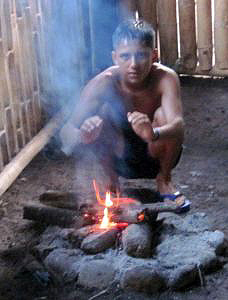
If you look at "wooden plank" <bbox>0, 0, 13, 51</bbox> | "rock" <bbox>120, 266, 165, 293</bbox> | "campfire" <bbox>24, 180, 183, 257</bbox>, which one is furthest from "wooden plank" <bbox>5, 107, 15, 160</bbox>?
"rock" <bbox>120, 266, 165, 293</bbox>

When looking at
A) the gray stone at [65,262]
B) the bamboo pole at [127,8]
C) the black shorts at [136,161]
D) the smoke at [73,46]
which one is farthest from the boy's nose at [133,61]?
the bamboo pole at [127,8]

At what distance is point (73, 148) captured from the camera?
5199 millimetres

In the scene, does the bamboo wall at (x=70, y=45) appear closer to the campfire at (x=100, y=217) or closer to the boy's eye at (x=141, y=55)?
the campfire at (x=100, y=217)

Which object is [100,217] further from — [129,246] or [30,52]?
[30,52]

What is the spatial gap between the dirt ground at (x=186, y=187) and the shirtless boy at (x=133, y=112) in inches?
18.3

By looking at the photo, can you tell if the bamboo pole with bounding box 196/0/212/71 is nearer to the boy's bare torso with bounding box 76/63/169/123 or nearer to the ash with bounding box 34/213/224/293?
the boy's bare torso with bounding box 76/63/169/123

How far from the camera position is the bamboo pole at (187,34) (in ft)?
21.0

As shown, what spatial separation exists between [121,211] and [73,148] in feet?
6.19

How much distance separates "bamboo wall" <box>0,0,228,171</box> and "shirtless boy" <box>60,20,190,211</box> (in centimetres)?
83

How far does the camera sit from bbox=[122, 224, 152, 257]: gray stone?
3146 mm

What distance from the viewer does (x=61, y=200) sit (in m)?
3.74

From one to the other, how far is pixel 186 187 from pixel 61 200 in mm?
1098

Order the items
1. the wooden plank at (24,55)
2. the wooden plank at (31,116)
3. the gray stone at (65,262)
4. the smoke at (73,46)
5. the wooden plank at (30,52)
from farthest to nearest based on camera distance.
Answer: the smoke at (73,46) → the wooden plank at (31,116) → the wooden plank at (30,52) → the wooden plank at (24,55) → the gray stone at (65,262)

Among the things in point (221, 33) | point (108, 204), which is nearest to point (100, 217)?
point (108, 204)
